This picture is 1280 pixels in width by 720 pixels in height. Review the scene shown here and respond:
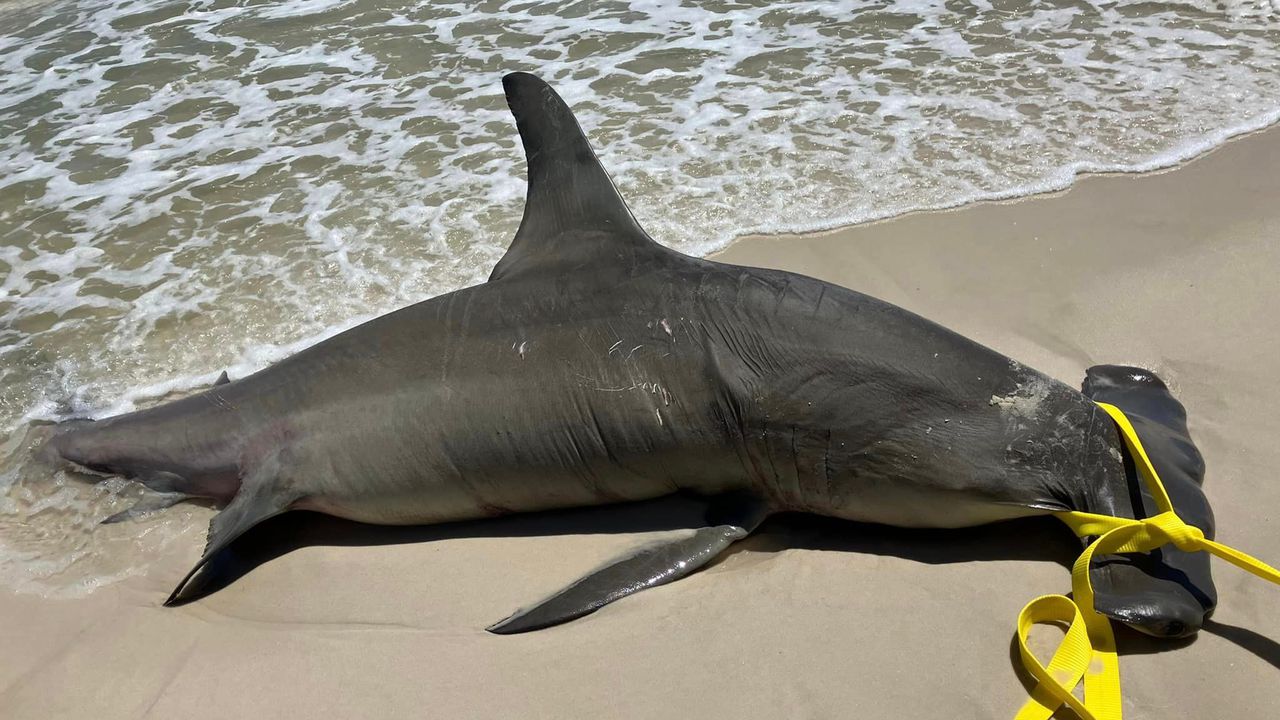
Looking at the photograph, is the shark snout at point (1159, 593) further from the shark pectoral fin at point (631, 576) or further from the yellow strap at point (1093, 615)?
the shark pectoral fin at point (631, 576)

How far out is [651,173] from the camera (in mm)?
5676

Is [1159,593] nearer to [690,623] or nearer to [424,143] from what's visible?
[690,623]

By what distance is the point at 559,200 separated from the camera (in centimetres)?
346

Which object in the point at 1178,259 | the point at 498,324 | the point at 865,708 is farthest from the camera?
the point at 1178,259

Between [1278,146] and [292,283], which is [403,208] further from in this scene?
[1278,146]

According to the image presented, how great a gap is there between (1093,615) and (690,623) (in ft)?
3.82

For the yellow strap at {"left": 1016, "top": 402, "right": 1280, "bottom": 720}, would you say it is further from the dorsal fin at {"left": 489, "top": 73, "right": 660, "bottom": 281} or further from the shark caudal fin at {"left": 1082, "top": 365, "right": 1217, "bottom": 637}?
the dorsal fin at {"left": 489, "top": 73, "right": 660, "bottom": 281}

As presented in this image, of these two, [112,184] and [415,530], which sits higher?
[112,184]

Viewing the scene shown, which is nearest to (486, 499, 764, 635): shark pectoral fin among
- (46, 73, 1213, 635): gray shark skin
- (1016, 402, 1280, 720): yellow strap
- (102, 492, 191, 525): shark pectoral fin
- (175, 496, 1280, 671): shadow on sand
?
(46, 73, 1213, 635): gray shark skin

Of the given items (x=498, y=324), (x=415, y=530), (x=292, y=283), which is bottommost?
(x=415, y=530)

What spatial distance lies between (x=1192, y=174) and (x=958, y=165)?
1278 mm

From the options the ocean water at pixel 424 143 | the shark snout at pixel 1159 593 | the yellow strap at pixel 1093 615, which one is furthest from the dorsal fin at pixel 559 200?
the shark snout at pixel 1159 593

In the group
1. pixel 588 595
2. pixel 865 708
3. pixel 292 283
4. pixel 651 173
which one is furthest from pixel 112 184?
pixel 865 708

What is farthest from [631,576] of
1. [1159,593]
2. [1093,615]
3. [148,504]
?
[148,504]
